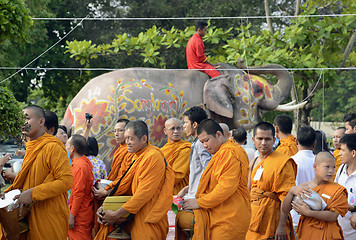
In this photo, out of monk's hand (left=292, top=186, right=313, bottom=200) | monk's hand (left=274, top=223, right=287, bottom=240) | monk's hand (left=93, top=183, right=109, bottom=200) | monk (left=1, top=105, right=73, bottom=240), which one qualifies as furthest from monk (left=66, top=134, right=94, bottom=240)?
monk's hand (left=292, top=186, right=313, bottom=200)

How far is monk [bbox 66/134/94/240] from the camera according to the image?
6.38m

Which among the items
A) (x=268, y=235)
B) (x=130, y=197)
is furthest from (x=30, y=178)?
(x=268, y=235)

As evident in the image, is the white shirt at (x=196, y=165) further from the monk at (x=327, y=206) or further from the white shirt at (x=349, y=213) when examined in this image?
the white shirt at (x=349, y=213)

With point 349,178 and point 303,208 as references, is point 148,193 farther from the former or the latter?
point 349,178

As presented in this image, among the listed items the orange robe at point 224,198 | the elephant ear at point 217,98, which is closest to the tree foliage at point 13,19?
the orange robe at point 224,198

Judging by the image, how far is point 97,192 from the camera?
6246 mm

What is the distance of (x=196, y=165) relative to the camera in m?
5.93

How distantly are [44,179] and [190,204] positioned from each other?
1.38 meters

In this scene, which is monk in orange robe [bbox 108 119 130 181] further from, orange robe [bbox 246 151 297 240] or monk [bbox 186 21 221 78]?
monk [bbox 186 21 221 78]

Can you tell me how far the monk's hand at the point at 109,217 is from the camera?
5.39 m

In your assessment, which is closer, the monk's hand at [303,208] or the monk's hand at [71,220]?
the monk's hand at [303,208]

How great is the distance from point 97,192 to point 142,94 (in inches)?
165

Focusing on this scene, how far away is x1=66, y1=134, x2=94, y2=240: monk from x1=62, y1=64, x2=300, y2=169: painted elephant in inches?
131

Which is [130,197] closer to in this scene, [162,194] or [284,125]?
[162,194]
